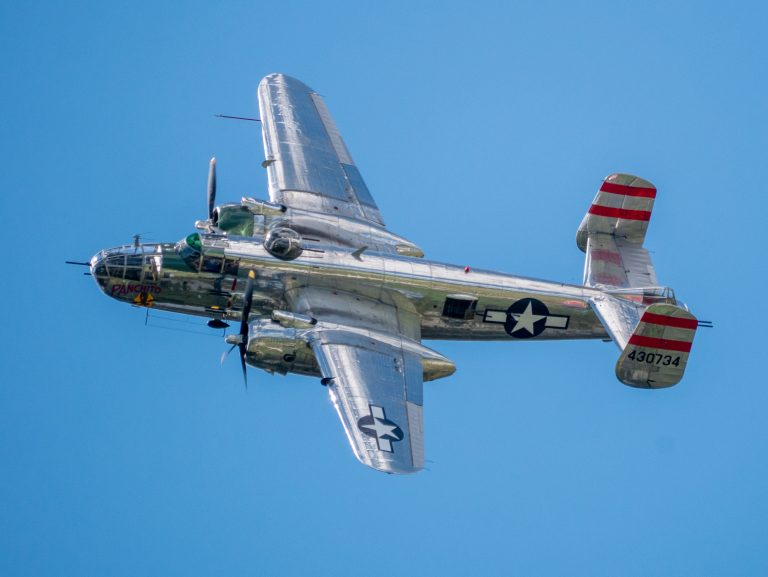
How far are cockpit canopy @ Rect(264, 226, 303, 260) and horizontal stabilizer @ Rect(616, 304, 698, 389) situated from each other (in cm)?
851

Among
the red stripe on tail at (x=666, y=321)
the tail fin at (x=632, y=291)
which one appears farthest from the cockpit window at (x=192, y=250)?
the red stripe on tail at (x=666, y=321)

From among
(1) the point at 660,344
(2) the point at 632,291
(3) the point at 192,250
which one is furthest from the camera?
(2) the point at 632,291

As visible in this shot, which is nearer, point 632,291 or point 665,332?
point 665,332

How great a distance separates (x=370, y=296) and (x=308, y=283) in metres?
1.62

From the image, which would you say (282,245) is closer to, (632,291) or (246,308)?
(246,308)

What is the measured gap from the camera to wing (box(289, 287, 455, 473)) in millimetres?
35594

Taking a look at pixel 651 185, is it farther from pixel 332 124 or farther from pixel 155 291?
pixel 155 291

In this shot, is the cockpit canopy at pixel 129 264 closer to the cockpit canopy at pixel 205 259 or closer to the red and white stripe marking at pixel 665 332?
the cockpit canopy at pixel 205 259

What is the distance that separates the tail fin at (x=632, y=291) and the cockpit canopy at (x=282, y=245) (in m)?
7.89

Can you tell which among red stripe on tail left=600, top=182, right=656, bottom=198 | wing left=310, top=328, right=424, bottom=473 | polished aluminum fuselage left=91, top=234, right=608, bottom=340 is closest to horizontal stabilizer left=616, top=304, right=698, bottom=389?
polished aluminum fuselage left=91, top=234, right=608, bottom=340

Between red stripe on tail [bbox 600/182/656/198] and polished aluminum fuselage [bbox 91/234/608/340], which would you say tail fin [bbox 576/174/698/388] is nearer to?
red stripe on tail [bbox 600/182/656/198]

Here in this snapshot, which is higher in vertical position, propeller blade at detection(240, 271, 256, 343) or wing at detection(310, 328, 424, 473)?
propeller blade at detection(240, 271, 256, 343)

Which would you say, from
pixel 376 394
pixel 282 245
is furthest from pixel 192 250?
pixel 376 394

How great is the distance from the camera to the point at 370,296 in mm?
40219
